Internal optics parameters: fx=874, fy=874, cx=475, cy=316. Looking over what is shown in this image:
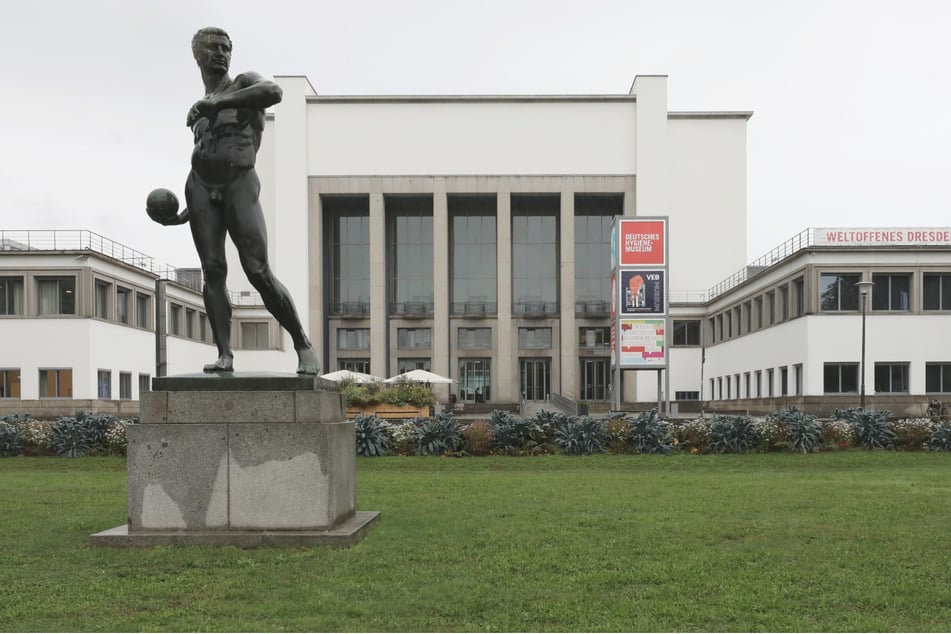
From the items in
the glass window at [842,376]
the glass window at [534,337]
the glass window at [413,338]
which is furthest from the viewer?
the glass window at [534,337]

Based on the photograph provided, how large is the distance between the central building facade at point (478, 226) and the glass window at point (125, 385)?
50.8 feet

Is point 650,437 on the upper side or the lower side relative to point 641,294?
lower

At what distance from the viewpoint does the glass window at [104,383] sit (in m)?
45.3

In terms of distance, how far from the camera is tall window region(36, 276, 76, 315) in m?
44.1

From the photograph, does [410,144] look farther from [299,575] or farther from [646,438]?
[299,575]

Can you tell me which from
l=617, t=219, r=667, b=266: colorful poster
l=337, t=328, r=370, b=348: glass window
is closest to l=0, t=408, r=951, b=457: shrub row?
l=617, t=219, r=667, b=266: colorful poster

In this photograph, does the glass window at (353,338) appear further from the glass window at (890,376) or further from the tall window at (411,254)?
the glass window at (890,376)

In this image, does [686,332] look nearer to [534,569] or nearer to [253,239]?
[253,239]

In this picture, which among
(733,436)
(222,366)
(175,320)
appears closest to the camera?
(222,366)

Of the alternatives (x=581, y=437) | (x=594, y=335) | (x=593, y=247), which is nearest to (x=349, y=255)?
(x=593, y=247)

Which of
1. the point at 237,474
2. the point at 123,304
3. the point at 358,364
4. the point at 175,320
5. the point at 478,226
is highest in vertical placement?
the point at 478,226

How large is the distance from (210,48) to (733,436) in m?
15.8

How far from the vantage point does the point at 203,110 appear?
862 centimetres

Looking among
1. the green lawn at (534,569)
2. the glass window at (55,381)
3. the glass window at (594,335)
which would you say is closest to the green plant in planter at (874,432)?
the green lawn at (534,569)
